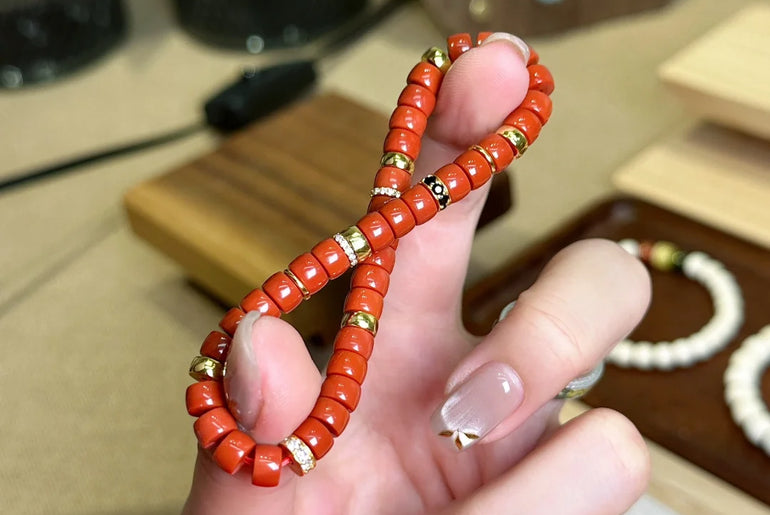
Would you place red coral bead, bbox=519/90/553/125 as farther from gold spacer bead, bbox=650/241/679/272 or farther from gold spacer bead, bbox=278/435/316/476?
gold spacer bead, bbox=650/241/679/272

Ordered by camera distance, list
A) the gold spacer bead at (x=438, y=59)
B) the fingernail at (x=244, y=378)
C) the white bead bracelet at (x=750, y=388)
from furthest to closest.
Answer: the white bead bracelet at (x=750, y=388), the gold spacer bead at (x=438, y=59), the fingernail at (x=244, y=378)

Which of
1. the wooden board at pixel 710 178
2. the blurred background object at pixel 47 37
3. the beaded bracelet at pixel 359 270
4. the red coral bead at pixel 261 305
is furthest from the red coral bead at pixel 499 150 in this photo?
the blurred background object at pixel 47 37

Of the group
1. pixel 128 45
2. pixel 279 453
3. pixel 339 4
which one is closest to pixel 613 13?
pixel 339 4

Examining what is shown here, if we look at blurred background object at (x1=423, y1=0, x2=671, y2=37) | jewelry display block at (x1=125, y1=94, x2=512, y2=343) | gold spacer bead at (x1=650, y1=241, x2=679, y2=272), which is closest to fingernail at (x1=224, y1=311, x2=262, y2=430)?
jewelry display block at (x1=125, y1=94, x2=512, y2=343)

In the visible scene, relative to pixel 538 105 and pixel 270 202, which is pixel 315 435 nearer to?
pixel 538 105

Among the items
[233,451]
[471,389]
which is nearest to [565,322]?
[471,389]

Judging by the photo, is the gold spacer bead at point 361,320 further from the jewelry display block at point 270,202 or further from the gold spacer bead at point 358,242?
the jewelry display block at point 270,202

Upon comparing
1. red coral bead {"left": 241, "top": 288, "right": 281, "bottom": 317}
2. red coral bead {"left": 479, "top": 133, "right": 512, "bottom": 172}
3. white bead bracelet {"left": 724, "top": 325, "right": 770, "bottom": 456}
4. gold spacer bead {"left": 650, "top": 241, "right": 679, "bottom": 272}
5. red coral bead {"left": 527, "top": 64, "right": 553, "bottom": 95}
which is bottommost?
white bead bracelet {"left": 724, "top": 325, "right": 770, "bottom": 456}
